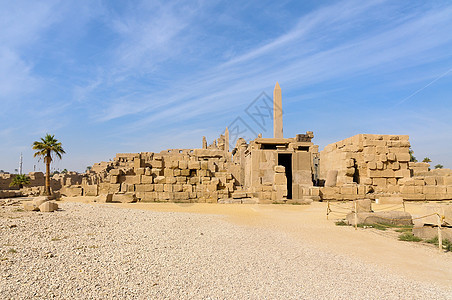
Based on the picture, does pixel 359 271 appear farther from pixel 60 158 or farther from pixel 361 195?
pixel 60 158

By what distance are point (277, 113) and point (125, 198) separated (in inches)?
585

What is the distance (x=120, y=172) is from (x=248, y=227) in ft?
28.6

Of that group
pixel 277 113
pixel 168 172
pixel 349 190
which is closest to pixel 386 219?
pixel 349 190

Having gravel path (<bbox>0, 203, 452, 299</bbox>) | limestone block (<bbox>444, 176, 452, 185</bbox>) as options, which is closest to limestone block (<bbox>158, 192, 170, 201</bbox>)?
gravel path (<bbox>0, 203, 452, 299</bbox>)

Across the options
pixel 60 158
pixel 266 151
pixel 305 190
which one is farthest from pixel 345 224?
pixel 60 158

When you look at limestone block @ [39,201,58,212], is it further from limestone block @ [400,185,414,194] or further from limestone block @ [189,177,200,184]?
limestone block @ [400,185,414,194]

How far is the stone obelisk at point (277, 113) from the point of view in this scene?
2464cm

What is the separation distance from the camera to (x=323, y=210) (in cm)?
1246

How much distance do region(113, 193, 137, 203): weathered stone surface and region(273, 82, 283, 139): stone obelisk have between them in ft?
45.1

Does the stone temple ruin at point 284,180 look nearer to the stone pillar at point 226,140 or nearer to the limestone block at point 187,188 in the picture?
the limestone block at point 187,188

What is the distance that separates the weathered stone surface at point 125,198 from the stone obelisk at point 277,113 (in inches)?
541

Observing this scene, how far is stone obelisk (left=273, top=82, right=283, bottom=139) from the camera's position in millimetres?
24641

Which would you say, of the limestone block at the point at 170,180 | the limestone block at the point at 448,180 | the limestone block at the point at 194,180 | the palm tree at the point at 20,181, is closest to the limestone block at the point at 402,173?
the limestone block at the point at 448,180

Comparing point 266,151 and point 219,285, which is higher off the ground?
point 266,151
